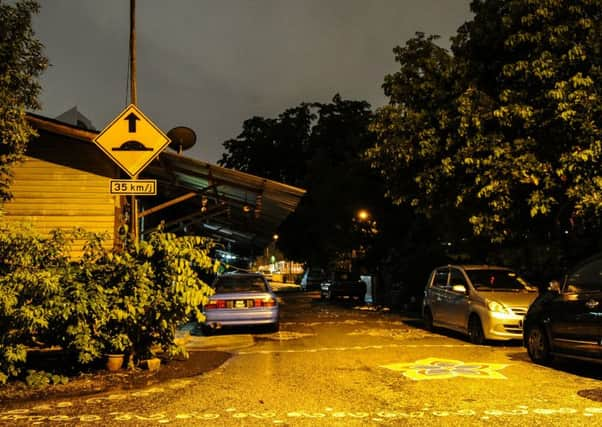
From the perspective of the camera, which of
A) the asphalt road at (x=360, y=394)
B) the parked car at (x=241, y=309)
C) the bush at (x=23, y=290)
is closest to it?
the asphalt road at (x=360, y=394)

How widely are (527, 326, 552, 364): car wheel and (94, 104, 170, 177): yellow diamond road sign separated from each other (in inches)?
256

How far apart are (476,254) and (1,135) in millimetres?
13302

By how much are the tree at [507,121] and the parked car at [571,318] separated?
11.2 ft

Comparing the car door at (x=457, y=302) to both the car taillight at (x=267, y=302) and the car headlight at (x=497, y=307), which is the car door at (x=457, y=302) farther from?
the car taillight at (x=267, y=302)

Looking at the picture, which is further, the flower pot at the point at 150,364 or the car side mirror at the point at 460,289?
the car side mirror at the point at 460,289

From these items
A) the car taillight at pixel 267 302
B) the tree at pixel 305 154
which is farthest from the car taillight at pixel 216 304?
the tree at pixel 305 154

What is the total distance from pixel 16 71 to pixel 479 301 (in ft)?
31.0

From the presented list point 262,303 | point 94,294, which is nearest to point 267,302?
point 262,303

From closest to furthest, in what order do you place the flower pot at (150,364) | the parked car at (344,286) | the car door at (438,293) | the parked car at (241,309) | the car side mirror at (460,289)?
the flower pot at (150,364) → the car side mirror at (460,289) → the car door at (438,293) → the parked car at (241,309) → the parked car at (344,286)

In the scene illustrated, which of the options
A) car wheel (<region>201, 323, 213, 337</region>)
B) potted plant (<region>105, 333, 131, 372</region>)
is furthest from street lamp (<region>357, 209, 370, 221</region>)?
potted plant (<region>105, 333, 131, 372</region>)

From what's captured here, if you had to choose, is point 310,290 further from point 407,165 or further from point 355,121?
point 407,165

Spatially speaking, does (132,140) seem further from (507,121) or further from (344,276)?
(344,276)

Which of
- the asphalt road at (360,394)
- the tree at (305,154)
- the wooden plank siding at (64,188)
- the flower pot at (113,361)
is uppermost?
the tree at (305,154)

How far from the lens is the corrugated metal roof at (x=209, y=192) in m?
13.2
